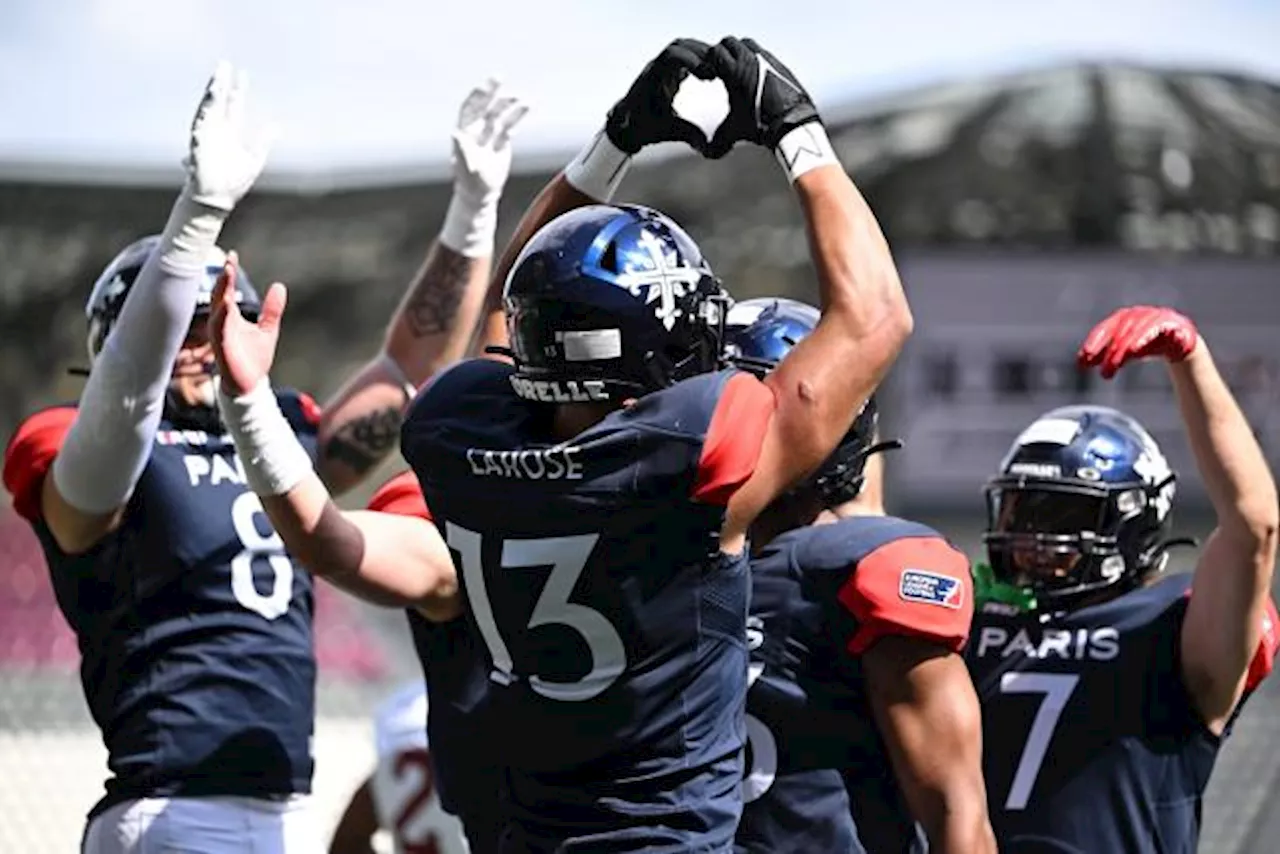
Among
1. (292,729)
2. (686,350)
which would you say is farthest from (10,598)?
(686,350)

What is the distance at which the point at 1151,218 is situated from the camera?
394 inches

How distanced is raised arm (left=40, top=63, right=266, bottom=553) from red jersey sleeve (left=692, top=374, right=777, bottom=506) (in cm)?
124

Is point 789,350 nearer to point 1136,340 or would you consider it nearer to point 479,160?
point 1136,340

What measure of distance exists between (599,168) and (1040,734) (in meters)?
1.21

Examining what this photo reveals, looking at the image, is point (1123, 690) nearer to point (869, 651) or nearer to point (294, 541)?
point (869, 651)

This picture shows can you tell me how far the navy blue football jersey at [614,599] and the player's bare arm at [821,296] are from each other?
59 millimetres

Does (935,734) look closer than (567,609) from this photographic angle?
No

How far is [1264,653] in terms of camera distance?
13.8 feet

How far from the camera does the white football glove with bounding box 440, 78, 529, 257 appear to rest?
510 centimetres

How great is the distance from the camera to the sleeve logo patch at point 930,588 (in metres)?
3.49

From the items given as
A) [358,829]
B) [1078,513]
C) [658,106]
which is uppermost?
[658,106]

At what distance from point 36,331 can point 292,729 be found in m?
5.32

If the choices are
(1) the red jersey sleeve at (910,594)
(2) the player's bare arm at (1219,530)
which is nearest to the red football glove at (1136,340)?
(2) the player's bare arm at (1219,530)

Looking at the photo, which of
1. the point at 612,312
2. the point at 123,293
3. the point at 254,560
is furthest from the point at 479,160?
the point at 612,312
